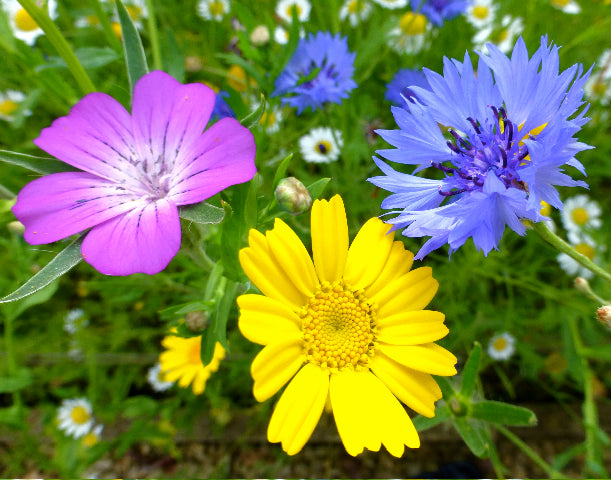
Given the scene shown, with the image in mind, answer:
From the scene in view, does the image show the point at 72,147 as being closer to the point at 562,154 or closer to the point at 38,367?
the point at 562,154

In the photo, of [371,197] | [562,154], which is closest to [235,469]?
Result: [371,197]

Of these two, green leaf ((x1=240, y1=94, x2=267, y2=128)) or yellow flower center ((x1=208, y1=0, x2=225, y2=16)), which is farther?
yellow flower center ((x1=208, y1=0, x2=225, y2=16))

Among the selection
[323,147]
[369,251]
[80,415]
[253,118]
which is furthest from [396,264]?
[80,415]

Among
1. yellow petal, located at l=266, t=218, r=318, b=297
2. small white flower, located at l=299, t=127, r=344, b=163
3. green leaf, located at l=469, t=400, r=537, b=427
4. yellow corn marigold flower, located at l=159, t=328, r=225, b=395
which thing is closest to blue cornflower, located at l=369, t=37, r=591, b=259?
yellow petal, located at l=266, t=218, r=318, b=297

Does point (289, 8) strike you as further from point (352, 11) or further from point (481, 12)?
point (481, 12)

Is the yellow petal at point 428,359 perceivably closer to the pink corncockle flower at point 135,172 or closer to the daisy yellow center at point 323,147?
the pink corncockle flower at point 135,172

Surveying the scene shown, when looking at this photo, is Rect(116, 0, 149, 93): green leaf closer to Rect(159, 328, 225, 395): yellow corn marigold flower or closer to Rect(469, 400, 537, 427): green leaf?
Rect(159, 328, 225, 395): yellow corn marigold flower

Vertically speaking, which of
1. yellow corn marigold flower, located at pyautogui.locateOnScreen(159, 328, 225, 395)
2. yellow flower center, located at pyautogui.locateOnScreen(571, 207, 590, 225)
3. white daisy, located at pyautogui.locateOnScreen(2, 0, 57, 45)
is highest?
white daisy, located at pyautogui.locateOnScreen(2, 0, 57, 45)
